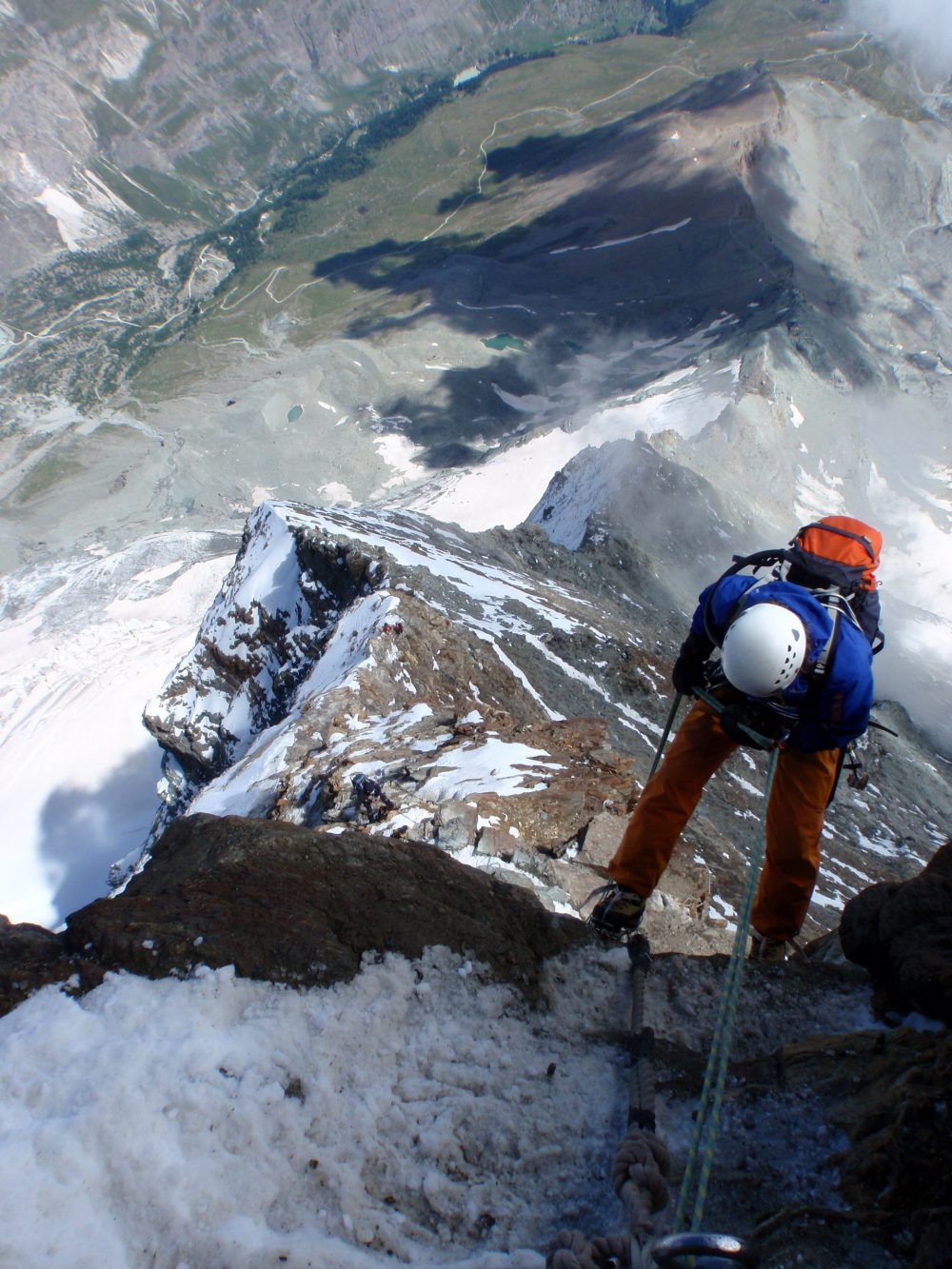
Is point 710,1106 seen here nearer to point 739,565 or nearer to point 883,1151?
point 883,1151

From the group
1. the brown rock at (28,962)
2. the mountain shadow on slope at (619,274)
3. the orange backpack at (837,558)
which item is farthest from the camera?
the mountain shadow on slope at (619,274)

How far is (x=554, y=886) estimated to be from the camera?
5766 millimetres

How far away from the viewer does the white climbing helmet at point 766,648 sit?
4.12 metres

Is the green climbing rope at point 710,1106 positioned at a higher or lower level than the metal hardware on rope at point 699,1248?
lower

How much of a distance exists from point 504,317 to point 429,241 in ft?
90.1

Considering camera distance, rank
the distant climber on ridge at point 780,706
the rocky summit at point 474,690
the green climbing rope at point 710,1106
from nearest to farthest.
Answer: the green climbing rope at point 710,1106 → the rocky summit at point 474,690 → the distant climber on ridge at point 780,706

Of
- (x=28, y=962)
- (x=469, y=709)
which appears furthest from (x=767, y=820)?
(x=469, y=709)

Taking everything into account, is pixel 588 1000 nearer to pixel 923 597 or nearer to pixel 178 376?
pixel 923 597

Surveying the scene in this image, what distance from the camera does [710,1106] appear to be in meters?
3.18

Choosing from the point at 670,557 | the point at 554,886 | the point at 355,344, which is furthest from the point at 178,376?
the point at 554,886

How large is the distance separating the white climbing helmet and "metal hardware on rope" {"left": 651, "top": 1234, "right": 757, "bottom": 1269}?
266cm

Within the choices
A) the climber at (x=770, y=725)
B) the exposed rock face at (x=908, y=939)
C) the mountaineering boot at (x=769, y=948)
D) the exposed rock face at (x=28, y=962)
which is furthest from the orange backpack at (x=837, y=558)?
the exposed rock face at (x=28, y=962)

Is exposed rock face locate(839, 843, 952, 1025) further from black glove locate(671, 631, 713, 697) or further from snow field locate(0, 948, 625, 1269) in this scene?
black glove locate(671, 631, 713, 697)

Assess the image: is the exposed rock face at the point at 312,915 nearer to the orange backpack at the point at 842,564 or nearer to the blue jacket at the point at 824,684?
the blue jacket at the point at 824,684
